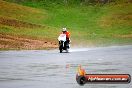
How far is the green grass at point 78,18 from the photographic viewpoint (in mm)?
73794

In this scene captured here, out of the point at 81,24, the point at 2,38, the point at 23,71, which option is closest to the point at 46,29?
the point at 81,24

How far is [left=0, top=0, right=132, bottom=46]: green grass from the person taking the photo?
242ft

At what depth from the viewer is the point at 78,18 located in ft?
296

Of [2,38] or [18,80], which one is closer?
[18,80]

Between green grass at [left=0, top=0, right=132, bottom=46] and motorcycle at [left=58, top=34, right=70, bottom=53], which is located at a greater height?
motorcycle at [left=58, top=34, right=70, bottom=53]

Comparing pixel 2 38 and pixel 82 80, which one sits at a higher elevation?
pixel 82 80

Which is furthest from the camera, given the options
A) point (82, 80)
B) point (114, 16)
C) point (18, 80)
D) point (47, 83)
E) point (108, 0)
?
point (108, 0)

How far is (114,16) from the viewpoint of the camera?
297ft

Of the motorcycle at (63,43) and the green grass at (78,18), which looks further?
the green grass at (78,18)

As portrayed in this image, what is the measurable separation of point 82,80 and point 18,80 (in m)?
4.08

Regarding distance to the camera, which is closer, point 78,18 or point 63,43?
point 63,43

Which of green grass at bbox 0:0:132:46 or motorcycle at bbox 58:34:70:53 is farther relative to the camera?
green grass at bbox 0:0:132:46

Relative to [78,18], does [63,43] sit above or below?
above

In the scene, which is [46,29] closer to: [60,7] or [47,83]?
[60,7]
